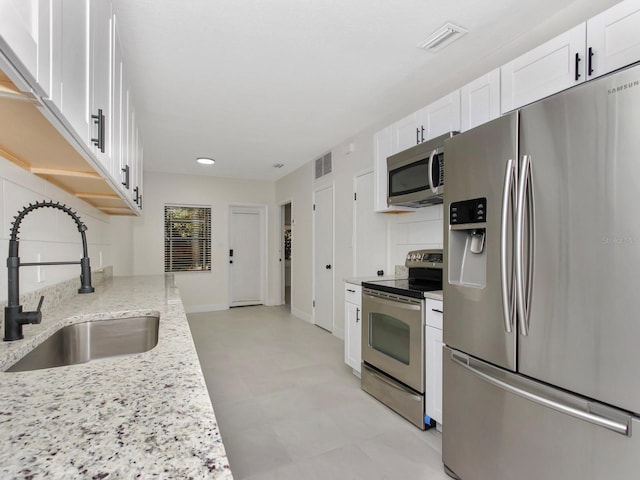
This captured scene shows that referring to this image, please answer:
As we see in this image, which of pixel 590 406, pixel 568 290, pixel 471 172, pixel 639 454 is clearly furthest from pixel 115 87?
pixel 639 454

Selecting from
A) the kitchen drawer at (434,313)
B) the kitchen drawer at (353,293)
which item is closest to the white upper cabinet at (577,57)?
the kitchen drawer at (434,313)

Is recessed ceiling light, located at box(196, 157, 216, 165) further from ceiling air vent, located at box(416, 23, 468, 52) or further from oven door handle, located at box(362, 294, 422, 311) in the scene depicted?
ceiling air vent, located at box(416, 23, 468, 52)

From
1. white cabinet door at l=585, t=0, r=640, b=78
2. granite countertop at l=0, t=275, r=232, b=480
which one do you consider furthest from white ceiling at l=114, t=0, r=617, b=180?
granite countertop at l=0, t=275, r=232, b=480

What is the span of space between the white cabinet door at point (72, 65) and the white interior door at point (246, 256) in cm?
539

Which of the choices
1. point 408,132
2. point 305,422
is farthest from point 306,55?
point 305,422

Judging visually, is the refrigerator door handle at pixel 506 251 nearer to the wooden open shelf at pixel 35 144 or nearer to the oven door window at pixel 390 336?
the oven door window at pixel 390 336

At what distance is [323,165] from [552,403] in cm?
400

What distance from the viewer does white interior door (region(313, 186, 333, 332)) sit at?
470 centimetres

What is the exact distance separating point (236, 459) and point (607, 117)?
2339 millimetres

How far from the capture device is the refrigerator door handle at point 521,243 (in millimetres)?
1367

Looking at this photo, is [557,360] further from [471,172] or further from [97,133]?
[97,133]

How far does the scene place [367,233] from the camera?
12.6ft

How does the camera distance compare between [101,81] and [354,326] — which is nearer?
[101,81]

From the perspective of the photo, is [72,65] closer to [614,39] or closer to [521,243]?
[521,243]
